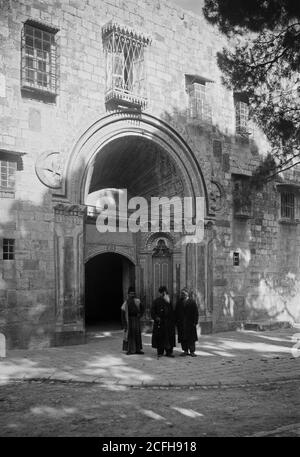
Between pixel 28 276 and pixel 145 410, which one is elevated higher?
pixel 28 276

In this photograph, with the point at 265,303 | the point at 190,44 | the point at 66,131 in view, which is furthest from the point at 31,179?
the point at 265,303

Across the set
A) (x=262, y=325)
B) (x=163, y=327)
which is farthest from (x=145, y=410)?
(x=262, y=325)

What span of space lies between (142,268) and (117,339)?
8.61 ft

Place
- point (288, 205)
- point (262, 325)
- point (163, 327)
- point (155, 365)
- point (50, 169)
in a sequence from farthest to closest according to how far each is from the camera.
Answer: point (288, 205) → point (262, 325) → point (50, 169) → point (163, 327) → point (155, 365)

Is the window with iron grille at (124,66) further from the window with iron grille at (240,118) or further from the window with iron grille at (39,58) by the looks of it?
the window with iron grille at (240,118)

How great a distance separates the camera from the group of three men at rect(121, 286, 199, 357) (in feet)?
33.4

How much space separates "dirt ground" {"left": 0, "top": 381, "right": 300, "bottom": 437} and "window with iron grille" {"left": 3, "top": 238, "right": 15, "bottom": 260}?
357 cm

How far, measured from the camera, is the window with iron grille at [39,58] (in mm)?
11000

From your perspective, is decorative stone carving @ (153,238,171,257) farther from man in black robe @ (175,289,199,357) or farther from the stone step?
man in black robe @ (175,289,199,357)

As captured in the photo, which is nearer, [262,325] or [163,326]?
[163,326]

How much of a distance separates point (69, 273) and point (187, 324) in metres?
3.22

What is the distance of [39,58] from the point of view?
37.2ft

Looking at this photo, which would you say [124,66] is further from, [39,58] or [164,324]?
[164,324]

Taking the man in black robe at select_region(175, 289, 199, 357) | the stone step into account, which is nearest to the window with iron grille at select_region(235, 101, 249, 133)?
the stone step
